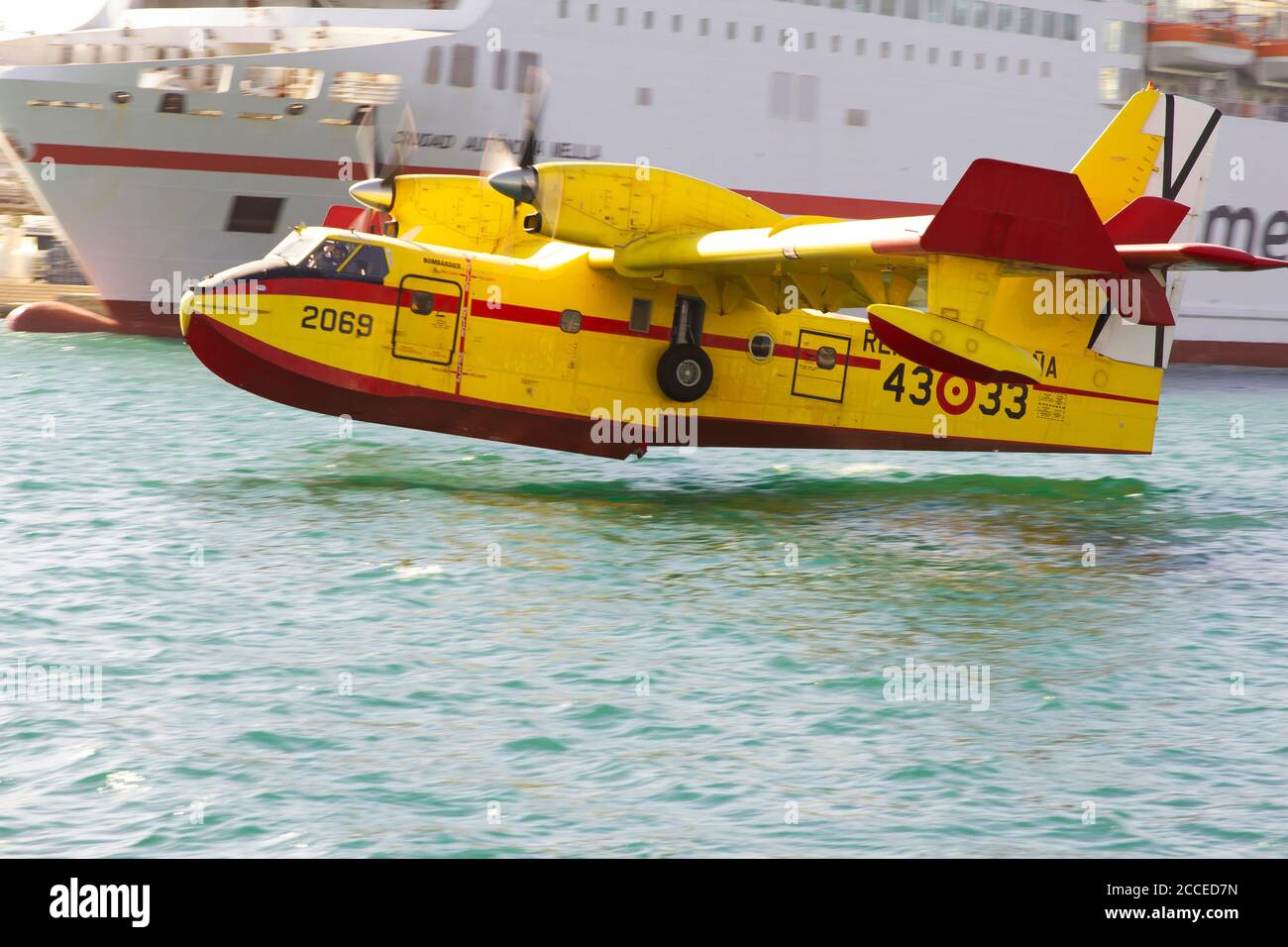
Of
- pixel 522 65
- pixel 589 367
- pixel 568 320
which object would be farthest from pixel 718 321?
pixel 522 65

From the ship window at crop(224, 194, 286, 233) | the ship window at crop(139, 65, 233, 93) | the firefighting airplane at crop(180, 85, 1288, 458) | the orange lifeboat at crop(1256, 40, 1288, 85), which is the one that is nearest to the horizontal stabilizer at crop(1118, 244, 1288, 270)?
the firefighting airplane at crop(180, 85, 1288, 458)

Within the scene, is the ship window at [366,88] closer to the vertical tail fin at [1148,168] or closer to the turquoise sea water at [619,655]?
the turquoise sea water at [619,655]

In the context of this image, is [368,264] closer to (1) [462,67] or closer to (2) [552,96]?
(1) [462,67]

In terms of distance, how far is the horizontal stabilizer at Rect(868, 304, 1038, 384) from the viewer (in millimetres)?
15078

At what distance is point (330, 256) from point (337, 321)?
33.2 inches

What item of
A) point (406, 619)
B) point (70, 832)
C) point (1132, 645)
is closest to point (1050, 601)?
point (1132, 645)

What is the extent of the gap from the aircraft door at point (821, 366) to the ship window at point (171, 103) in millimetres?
20825

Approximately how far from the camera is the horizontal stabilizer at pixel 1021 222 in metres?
14.3

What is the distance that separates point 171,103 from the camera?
33188 mm

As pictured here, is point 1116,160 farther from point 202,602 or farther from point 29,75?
point 29,75

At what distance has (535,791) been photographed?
8742 millimetres

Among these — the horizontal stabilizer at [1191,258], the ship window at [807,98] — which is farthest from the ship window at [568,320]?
the ship window at [807,98]

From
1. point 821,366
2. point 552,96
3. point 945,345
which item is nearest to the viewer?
point 945,345
